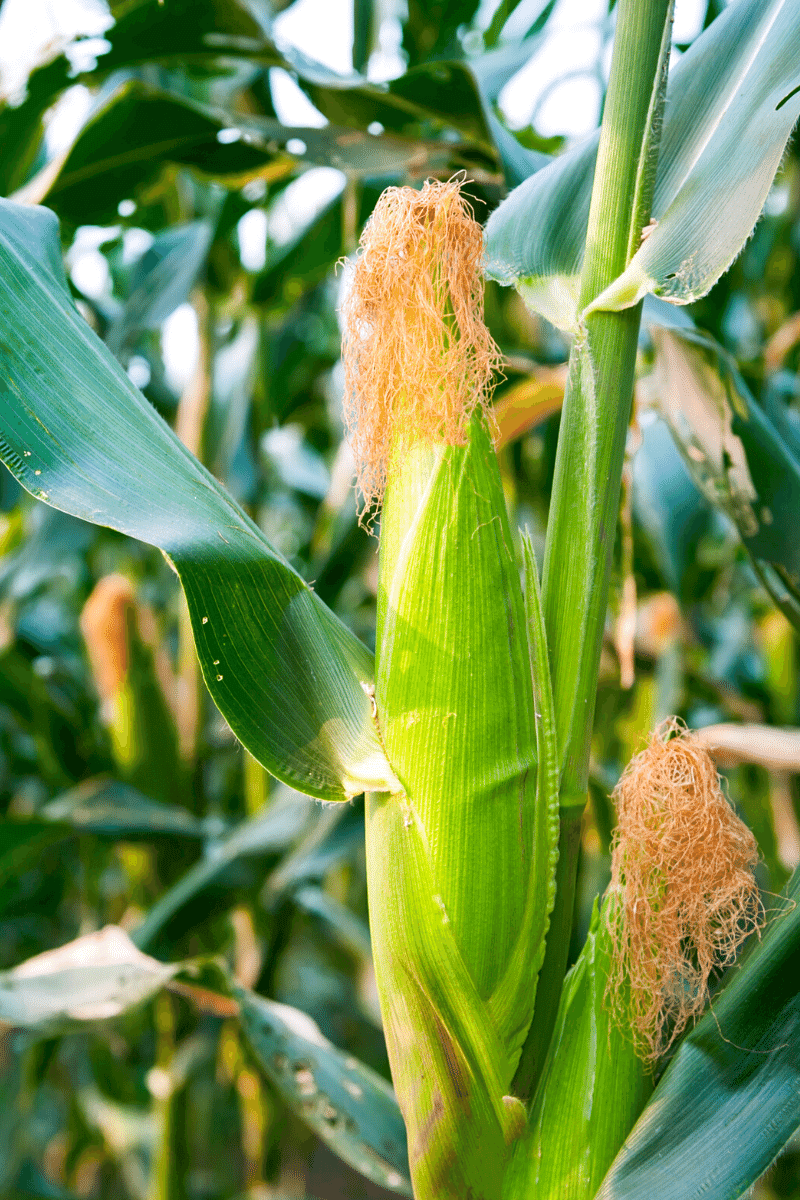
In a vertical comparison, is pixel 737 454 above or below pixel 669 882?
above

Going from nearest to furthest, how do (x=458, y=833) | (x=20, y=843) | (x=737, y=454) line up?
(x=458, y=833), (x=737, y=454), (x=20, y=843)

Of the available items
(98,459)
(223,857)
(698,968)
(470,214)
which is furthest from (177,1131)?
(470,214)

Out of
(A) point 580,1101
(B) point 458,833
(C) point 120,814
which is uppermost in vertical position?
(B) point 458,833

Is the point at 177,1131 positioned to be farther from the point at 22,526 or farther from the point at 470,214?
Result: the point at 470,214

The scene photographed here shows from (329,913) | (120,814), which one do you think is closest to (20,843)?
(120,814)

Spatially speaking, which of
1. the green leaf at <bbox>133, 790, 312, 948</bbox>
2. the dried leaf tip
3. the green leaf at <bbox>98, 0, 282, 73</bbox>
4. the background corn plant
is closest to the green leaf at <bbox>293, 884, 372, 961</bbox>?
the background corn plant

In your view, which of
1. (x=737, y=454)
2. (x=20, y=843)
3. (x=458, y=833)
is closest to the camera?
(x=458, y=833)

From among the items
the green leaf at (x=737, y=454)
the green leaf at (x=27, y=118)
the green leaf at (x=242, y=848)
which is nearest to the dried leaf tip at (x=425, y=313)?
the green leaf at (x=737, y=454)

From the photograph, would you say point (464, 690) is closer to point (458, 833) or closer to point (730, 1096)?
point (458, 833)

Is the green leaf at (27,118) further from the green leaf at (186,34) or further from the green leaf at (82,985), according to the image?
the green leaf at (82,985)
